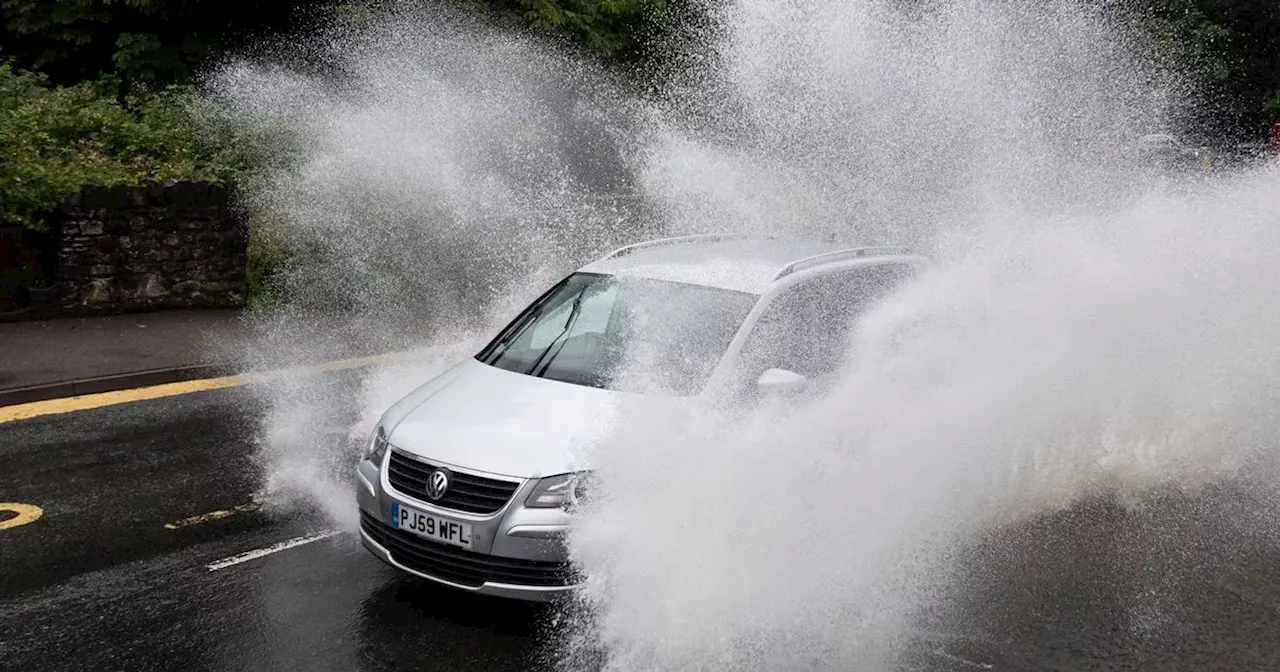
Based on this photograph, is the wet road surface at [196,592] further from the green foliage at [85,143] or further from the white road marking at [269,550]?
the green foliage at [85,143]

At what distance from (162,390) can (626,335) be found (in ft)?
18.0

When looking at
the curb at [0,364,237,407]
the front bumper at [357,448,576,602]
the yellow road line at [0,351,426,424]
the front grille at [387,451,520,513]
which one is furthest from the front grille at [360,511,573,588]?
the curb at [0,364,237,407]

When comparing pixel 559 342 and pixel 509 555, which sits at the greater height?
pixel 559 342

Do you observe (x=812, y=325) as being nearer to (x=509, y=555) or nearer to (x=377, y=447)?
(x=509, y=555)

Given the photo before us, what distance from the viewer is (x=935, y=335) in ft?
22.3

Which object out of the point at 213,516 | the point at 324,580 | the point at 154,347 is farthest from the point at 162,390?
the point at 324,580

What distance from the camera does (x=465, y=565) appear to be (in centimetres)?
522

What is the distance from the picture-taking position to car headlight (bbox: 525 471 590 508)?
512cm

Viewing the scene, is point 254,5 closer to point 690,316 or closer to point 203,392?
point 203,392

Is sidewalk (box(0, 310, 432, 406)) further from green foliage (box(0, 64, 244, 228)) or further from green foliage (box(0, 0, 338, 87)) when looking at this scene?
green foliage (box(0, 0, 338, 87))

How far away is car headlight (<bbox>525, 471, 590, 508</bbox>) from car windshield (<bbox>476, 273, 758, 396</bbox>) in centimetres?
80

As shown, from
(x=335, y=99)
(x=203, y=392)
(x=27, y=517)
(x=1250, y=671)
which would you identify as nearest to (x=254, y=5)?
(x=335, y=99)

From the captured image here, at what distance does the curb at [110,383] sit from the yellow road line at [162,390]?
2.5 inches

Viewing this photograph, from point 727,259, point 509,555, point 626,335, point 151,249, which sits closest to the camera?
point 509,555
